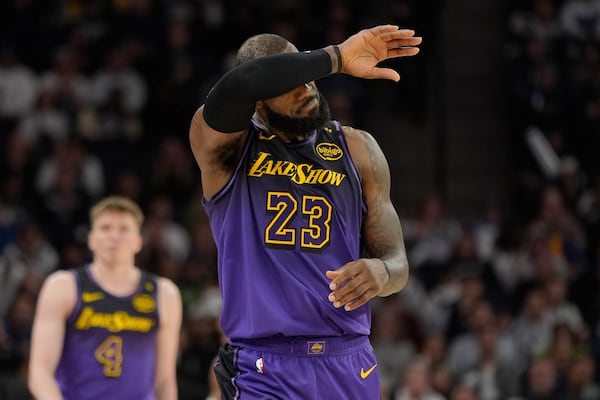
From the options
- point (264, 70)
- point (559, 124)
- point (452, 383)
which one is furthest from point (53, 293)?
point (559, 124)

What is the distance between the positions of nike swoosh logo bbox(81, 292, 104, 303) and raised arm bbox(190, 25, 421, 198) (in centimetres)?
250

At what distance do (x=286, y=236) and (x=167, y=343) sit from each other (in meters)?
2.75

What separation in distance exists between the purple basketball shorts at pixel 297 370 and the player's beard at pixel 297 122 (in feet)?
2.91

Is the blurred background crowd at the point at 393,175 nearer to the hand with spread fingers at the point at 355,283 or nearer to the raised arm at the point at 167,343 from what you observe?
the raised arm at the point at 167,343

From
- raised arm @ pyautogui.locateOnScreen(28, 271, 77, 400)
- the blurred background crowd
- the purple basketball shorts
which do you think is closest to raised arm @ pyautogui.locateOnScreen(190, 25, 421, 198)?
the purple basketball shorts

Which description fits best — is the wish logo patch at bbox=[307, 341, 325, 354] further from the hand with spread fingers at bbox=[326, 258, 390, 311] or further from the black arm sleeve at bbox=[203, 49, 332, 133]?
the black arm sleeve at bbox=[203, 49, 332, 133]

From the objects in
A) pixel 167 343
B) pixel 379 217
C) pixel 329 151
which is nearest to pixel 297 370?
pixel 379 217

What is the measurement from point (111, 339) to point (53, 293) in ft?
1.55

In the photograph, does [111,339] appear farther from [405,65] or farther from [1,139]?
[405,65]

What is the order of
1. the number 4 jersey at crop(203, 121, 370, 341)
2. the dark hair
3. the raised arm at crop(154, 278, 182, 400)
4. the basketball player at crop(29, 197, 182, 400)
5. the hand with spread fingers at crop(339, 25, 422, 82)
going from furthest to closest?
the raised arm at crop(154, 278, 182, 400)
the basketball player at crop(29, 197, 182, 400)
the dark hair
the number 4 jersey at crop(203, 121, 370, 341)
the hand with spread fingers at crop(339, 25, 422, 82)

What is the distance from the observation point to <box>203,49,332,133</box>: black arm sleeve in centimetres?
443

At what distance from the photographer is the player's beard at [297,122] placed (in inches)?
189

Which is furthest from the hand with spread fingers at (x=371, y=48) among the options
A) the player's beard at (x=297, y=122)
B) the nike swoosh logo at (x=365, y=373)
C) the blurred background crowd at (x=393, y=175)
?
the blurred background crowd at (x=393, y=175)

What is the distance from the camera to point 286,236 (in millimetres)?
4730
